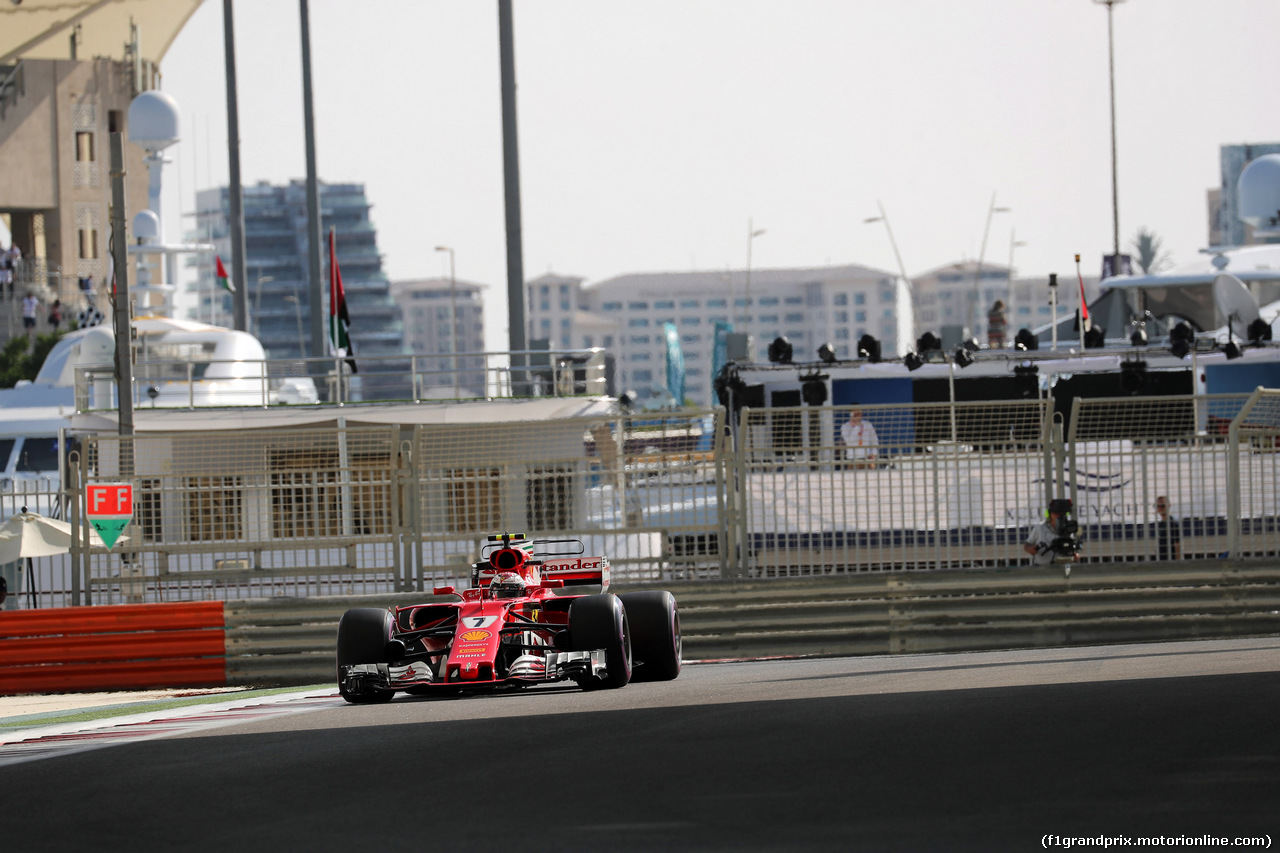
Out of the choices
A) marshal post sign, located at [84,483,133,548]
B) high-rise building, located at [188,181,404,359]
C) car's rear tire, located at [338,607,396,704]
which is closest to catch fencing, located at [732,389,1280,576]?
car's rear tire, located at [338,607,396,704]

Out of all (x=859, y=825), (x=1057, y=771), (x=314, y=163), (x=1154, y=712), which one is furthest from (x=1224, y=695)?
(x=314, y=163)

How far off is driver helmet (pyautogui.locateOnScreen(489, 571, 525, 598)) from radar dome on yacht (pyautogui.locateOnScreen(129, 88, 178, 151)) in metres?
29.7

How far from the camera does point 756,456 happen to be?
13234 millimetres

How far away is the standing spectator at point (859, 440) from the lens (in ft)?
43.0

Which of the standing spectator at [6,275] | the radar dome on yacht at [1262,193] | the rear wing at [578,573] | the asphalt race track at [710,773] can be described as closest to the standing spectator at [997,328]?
the radar dome on yacht at [1262,193]

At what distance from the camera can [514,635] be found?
1049 centimetres

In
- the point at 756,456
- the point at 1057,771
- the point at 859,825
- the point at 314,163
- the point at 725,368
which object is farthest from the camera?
the point at 314,163

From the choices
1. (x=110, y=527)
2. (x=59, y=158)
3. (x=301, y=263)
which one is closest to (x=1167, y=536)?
(x=110, y=527)

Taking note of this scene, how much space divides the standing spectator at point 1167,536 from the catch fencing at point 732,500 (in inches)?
1.7

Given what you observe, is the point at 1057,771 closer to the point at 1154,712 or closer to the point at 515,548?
the point at 1154,712

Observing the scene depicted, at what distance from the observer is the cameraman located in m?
13.2

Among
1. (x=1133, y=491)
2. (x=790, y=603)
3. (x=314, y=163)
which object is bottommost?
(x=790, y=603)

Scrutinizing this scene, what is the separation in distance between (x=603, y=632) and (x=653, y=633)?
77 cm

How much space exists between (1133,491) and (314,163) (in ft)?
84.2
